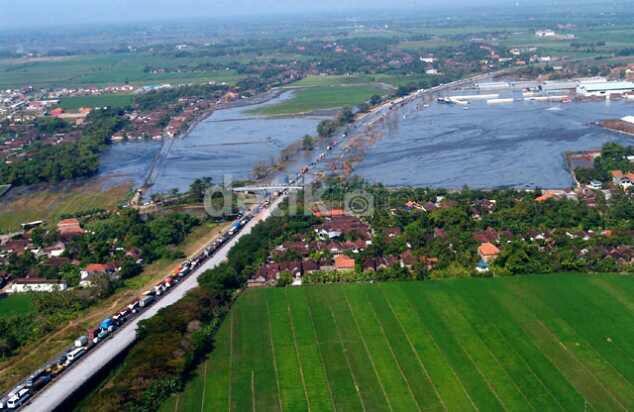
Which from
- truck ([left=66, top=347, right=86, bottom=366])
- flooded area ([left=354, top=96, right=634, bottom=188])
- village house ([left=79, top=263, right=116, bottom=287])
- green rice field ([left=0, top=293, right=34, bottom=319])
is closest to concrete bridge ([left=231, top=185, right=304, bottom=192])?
flooded area ([left=354, top=96, right=634, bottom=188])

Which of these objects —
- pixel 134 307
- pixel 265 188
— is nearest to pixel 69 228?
pixel 265 188

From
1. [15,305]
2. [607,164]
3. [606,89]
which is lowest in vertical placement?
[15,305]

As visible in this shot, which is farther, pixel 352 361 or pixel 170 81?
pixel 170 81

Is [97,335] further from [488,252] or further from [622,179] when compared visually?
[622,179]

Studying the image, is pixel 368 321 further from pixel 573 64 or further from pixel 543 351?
pixel 573 64

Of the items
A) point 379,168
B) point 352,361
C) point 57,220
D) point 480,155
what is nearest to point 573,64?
point 480,155
